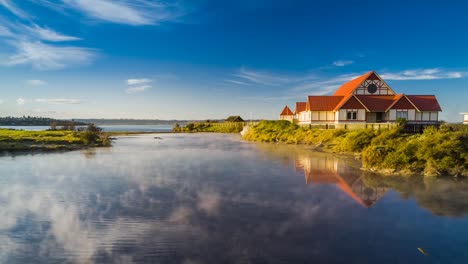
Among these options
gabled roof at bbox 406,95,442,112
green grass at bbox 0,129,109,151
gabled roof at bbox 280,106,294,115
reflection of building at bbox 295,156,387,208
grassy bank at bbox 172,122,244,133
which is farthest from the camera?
grassy bank at bbox 172,122,244,133

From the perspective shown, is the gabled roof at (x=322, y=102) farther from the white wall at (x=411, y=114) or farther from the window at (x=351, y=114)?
the white wall at (x=411, y=114)

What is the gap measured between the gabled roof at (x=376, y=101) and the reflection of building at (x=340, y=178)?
21.3 m

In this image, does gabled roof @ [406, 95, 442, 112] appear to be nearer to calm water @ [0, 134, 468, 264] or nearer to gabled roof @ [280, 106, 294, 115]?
calm water @ [0, 134, 468, 264]

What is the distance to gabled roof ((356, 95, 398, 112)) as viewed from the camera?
38469 millimetres

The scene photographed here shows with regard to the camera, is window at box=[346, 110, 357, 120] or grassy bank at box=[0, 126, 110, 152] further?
window at box=[346, 110, 357, 120]

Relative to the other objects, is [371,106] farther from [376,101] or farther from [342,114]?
[342,114]

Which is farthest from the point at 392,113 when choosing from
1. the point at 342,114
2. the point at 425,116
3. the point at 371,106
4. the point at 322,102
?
the point at 322,102

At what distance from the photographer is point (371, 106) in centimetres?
3869

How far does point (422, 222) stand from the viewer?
8.47 meters

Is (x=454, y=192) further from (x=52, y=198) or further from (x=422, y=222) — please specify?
(x=52, y=198)

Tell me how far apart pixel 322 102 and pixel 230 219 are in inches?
1405

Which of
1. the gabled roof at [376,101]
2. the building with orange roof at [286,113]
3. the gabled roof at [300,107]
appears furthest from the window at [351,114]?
the building with orange roof at [286,113]

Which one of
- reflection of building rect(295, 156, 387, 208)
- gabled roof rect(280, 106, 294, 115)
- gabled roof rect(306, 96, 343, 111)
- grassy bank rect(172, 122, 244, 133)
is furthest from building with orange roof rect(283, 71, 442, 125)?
grassy bank rect(172, 122, 244, 133)

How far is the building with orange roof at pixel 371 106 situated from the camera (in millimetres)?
37531
